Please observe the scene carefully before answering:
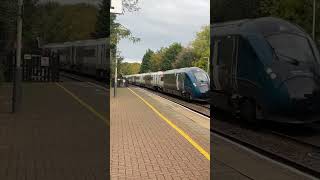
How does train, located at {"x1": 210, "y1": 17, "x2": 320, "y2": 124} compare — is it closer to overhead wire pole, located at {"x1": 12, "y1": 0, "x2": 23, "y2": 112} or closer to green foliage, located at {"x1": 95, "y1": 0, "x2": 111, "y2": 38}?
green foliage, located at {"x1": 95, "y1": 0, "x2": 111, "y2": 38}

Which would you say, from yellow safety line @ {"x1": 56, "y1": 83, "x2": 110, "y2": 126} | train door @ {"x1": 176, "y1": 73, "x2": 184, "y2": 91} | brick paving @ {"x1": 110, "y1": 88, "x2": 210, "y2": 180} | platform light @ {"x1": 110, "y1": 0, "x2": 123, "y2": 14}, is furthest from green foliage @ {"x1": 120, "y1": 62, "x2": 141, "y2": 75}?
yellow safety line @ {"x1": 56, "y1": 83, "x2": 110, "y2": 126}

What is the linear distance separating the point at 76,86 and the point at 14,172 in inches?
66.0

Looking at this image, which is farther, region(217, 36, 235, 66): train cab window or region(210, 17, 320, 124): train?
region(217, 36, 235, 66): train cab window

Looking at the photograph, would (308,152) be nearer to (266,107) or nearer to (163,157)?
(266,107)

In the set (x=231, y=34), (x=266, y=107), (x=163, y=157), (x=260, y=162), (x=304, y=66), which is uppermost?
(x=231, y=34)

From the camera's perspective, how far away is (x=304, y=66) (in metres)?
3.47

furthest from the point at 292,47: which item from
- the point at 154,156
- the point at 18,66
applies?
the point at 18,66

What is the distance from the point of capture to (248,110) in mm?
3975

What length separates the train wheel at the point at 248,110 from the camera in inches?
155

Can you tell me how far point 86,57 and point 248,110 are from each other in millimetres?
2496

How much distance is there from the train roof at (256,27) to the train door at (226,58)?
7 cm

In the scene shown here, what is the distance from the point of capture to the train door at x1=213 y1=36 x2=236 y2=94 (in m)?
3.95

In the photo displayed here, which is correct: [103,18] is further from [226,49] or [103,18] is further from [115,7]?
[115,7]

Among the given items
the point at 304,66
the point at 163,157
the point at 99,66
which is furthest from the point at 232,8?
the point at 163,157
